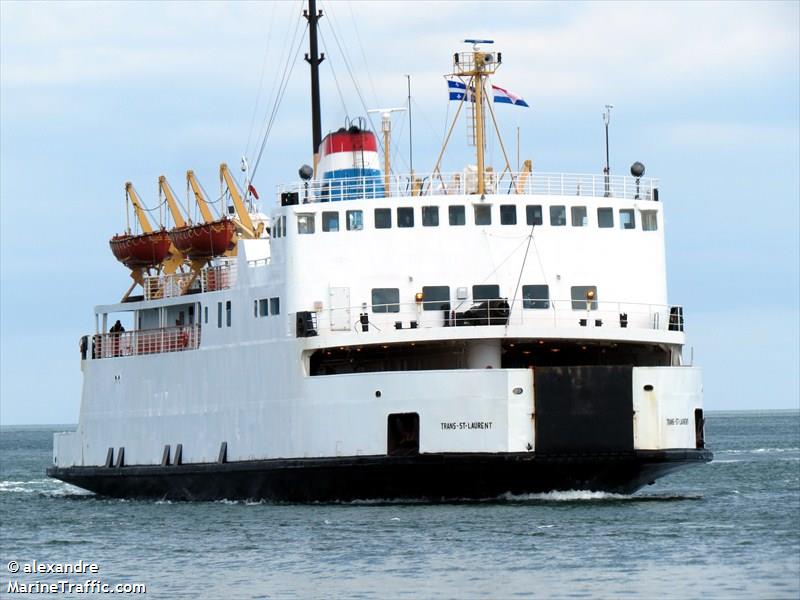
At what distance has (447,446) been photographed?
3241cm

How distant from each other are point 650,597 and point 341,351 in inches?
545

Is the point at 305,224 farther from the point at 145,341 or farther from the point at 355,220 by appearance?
the point at 145,341

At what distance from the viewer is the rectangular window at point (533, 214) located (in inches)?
1377

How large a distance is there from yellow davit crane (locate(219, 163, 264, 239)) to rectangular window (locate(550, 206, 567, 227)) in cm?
939

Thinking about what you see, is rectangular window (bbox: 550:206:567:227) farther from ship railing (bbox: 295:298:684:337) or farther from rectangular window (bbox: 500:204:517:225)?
ship railing (bbox: 295:298:684:337)

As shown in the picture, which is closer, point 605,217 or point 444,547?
point 444,547

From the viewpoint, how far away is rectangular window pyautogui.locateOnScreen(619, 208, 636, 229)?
117 ft

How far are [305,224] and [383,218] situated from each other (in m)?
1.61

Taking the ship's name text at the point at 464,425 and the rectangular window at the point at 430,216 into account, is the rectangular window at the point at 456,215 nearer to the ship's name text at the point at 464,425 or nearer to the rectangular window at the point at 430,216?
the rectangular window at the point at 430,216

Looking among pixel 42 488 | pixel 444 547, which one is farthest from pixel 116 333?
pixel 444 547

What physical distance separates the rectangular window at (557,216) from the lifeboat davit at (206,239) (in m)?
10.4

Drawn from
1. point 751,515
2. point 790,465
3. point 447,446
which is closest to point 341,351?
point 447,446

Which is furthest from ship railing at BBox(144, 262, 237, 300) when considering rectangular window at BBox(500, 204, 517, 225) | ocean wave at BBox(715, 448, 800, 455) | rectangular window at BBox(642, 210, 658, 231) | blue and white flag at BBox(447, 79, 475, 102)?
ocean wave at BBox(715, 448, 800, 455)

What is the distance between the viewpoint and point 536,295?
113 feet
